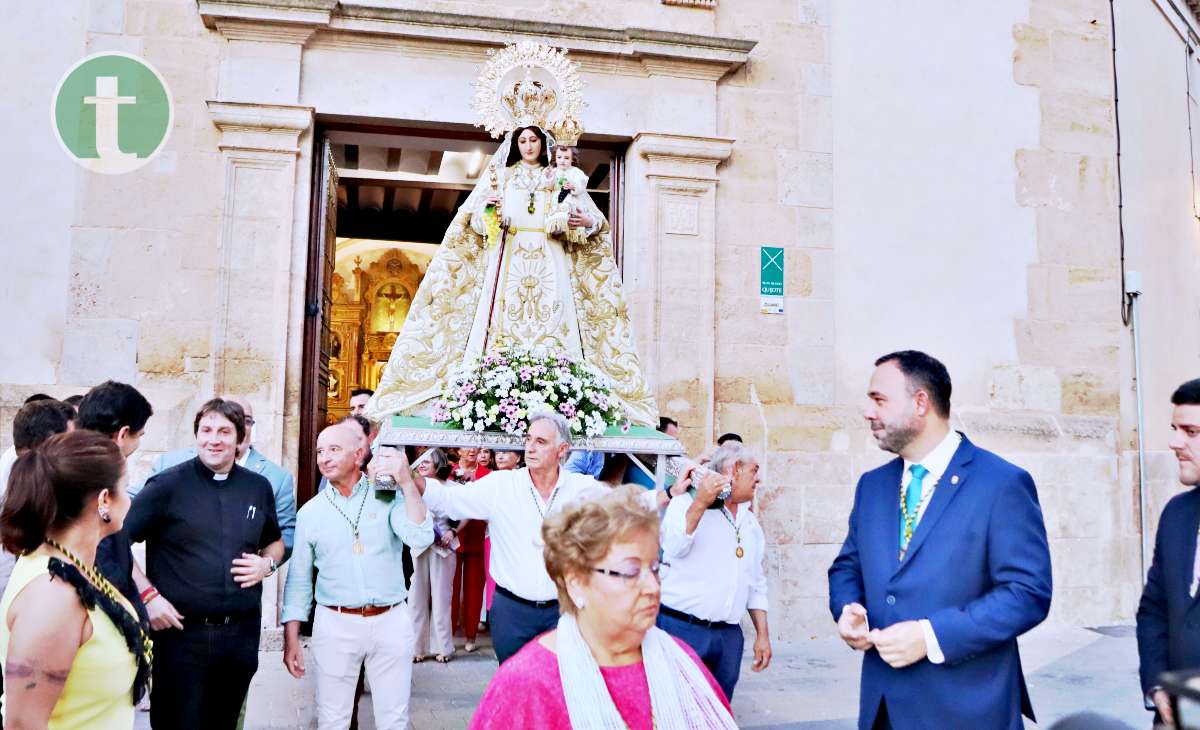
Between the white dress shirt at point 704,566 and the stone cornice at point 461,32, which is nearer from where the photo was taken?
the white dress shirt at point 704,566

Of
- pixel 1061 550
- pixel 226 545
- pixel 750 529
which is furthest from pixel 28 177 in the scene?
pixel 1061 550

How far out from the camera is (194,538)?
354 centimetres

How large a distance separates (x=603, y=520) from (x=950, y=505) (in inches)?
46.2

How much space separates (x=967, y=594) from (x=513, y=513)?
6.41 feet

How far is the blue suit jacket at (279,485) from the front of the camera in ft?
13.9

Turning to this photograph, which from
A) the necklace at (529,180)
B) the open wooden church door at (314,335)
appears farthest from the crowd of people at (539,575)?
the open wooden church door at (314,335)

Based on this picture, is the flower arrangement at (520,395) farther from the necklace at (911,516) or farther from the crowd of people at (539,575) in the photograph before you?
the necklace at (911,516)

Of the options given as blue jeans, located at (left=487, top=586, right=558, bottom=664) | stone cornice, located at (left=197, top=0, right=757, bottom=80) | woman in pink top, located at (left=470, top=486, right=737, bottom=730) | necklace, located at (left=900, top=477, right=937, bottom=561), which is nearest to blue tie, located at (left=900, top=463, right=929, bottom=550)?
necklace, located at (left=900, top=477, right=937, bottom=561)

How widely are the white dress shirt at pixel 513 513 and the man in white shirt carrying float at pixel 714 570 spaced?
16.3 inches

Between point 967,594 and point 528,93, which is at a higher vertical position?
point 528,93

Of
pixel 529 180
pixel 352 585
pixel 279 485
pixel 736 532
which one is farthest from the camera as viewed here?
pixel 529 180

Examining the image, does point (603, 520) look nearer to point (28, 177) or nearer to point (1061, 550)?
point (28, 177)

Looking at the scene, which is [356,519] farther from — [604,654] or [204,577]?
[604,654]

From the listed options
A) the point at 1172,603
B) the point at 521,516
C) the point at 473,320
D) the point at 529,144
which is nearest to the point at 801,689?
the point at 521,516
